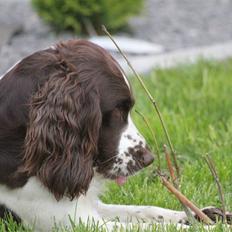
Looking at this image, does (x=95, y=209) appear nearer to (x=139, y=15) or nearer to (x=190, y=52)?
(x=190, y=52)

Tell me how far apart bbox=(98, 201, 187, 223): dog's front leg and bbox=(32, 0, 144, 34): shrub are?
4624 mm

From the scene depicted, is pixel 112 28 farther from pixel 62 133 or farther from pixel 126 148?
pixel 62 133

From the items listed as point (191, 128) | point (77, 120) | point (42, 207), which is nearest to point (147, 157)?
point (77, 120)

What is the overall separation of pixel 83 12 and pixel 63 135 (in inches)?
201

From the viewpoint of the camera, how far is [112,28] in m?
8.73

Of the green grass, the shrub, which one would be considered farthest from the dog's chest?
the shrub

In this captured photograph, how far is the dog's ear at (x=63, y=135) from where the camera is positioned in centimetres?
340

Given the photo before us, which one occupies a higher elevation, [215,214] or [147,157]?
[147,157]

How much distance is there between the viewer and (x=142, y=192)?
14.0 feet

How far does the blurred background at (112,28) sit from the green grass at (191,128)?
940 millimetres

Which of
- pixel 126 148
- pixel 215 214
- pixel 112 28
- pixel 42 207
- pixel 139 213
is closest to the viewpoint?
pixel 42 207

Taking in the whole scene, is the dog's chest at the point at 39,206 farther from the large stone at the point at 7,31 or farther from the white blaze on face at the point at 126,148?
the large stone at the point at 7,31

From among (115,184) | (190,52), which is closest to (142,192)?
(115,184)

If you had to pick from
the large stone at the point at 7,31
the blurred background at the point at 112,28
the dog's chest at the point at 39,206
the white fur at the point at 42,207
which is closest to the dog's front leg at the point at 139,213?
the white fur at the point at 42,207
